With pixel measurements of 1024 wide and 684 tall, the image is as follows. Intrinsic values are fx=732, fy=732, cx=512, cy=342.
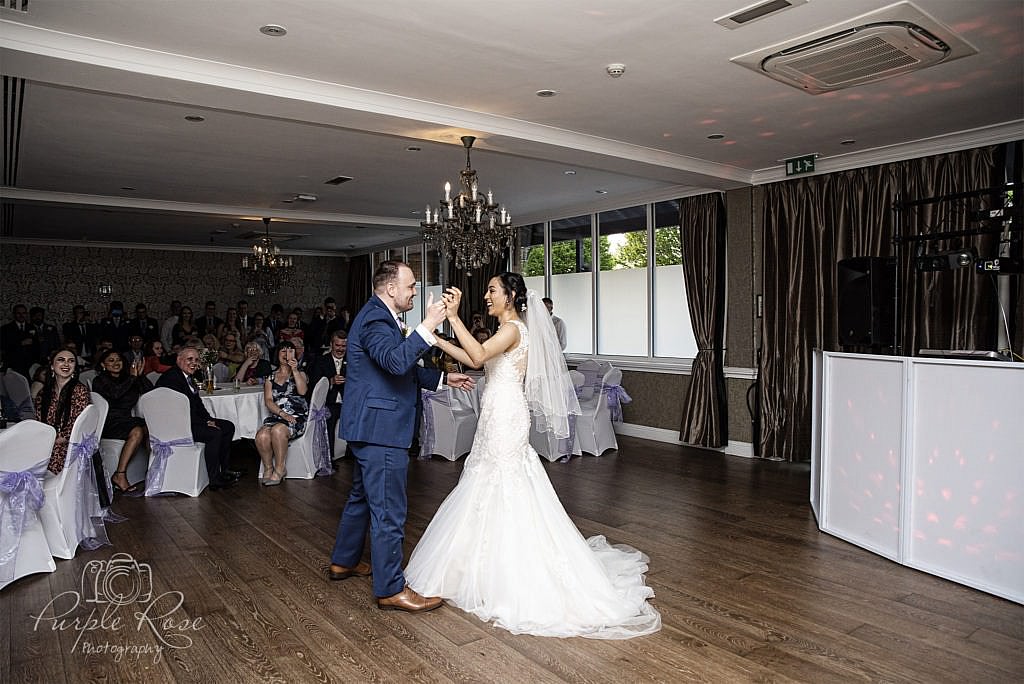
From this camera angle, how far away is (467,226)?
232 inches

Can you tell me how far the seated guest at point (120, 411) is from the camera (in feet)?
19.8

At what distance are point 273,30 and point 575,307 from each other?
23.0ft

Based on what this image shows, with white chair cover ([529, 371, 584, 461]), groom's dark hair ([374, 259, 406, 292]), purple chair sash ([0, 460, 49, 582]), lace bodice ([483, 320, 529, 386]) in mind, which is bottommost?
white chair cover ([529, 371, 584, 461])

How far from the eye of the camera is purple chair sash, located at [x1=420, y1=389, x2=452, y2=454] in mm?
7500

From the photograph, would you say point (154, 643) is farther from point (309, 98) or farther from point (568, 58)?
point (568, 58)

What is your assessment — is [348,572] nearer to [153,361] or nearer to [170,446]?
[170,446]

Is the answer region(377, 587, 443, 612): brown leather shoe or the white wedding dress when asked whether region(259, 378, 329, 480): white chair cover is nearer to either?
the white wedding dress

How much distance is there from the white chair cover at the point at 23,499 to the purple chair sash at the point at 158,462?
5.48 ft

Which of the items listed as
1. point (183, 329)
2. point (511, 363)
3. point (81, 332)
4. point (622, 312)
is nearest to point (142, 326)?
point (81, 332)

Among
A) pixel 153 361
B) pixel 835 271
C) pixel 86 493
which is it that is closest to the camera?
pixel 86 493

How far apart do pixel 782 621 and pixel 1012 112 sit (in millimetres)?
4190

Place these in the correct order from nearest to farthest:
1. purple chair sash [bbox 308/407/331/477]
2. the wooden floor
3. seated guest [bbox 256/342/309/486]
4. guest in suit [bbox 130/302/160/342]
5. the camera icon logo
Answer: the wooden floor, the camera icon logo, seated guest [bbox 256/342/309/486], purple chair sash [bbox 308/407/331/477], guest in suit [bbox 130/302/160/342]

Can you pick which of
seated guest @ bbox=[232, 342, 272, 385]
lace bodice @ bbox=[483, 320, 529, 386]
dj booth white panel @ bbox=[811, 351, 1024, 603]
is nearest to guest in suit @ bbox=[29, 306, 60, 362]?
seated guest @ bbox=[232, 342, 272, 385]

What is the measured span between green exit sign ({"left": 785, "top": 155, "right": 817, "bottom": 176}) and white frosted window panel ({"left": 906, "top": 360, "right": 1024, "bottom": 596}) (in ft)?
10.2
